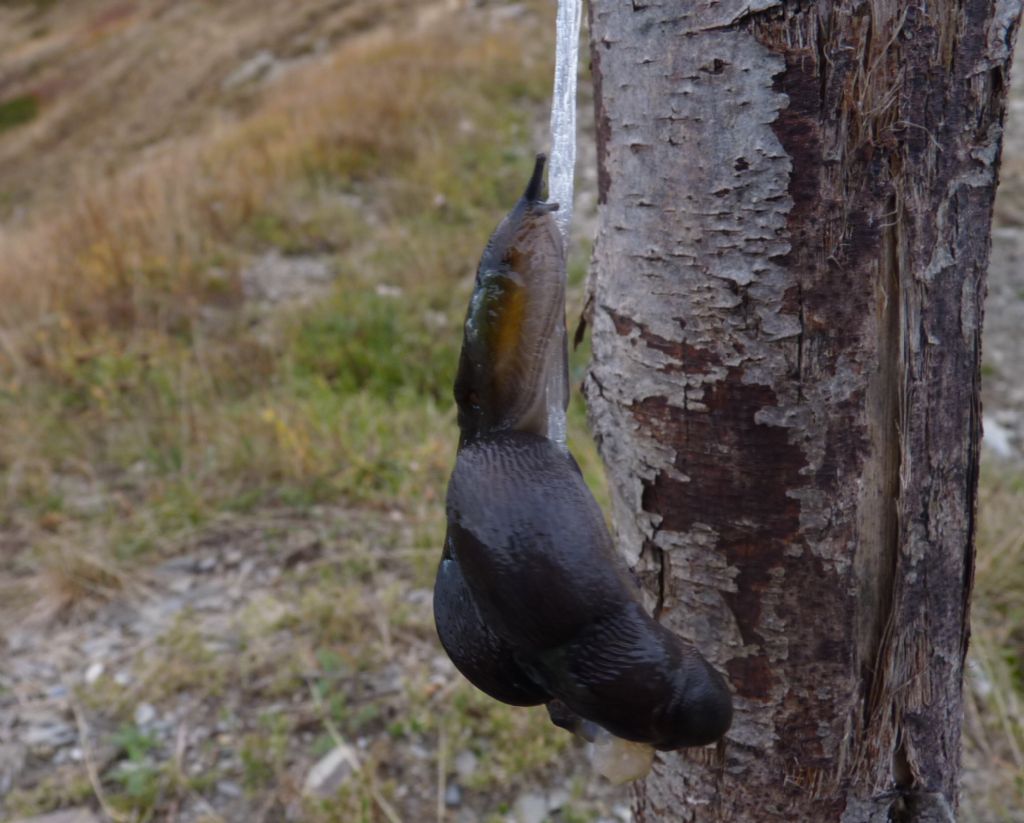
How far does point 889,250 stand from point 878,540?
1.20 ft

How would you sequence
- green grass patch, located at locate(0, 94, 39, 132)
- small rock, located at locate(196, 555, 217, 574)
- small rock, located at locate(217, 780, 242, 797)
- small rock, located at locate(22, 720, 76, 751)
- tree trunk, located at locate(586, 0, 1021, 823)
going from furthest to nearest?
green grass patch, located at locate(0, 94, 39, 132) < small rock, located at locate(196, 555, 217, 574) < small rock, located at locate(22, 720, 76, 751) < small rock, located at locate(217, 780, 242, 797) < tree trunk, located at locate(586, 0, 1021, 823)

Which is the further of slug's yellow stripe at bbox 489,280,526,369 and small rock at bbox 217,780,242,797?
small rock at bbox 217,780,242,797

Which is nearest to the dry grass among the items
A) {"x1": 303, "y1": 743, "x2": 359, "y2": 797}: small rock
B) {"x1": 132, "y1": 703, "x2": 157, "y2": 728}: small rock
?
{"x1": 303, "y1": 743, "x2": 359, "y2": 797}: small rock

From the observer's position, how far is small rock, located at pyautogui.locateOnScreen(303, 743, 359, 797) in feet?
7.88

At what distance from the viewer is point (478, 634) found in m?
0.92

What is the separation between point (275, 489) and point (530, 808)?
169 cm

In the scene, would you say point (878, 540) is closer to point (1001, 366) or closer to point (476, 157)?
point (1001, 366)

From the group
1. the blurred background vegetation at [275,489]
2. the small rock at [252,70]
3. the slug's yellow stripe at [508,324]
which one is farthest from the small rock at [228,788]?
the small rock at [252,70]

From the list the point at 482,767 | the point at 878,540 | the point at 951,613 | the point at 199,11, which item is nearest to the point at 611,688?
the point at 878,540

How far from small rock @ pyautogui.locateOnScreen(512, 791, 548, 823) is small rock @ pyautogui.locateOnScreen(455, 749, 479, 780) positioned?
151 millimetres

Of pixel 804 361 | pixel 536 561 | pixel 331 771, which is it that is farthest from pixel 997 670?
pixel 536 561

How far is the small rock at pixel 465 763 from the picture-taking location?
8.12 ft

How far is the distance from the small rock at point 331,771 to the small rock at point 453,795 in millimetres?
252

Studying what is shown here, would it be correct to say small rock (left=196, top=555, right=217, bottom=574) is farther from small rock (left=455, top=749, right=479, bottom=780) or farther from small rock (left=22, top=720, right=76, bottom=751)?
small rock (left=455, top=749, right=479, bottom=780)
